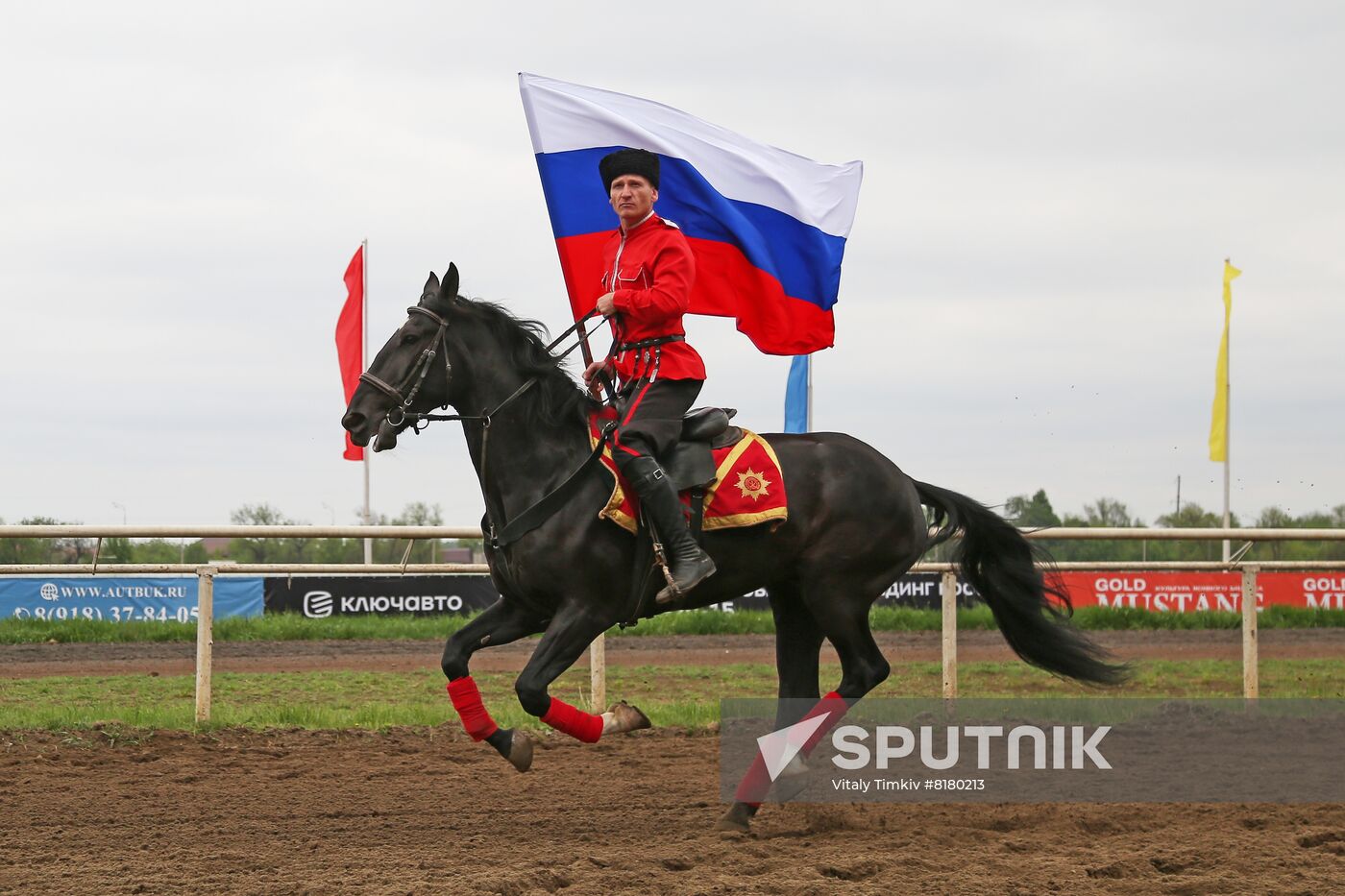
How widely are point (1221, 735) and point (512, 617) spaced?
5312mm

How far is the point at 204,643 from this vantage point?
910 centimetres

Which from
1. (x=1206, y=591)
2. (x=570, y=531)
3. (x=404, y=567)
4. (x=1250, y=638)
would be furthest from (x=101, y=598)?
(x=1206, y=591)

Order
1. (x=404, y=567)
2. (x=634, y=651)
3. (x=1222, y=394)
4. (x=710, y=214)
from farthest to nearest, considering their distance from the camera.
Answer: (x=1222, y=394) → (x=634, y=651) → (x=404, y=567) → (x=710, y=214)

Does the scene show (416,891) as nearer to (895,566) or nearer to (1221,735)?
(895,566)

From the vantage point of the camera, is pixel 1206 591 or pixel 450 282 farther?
pixel 1206 591

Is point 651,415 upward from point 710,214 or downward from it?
downward

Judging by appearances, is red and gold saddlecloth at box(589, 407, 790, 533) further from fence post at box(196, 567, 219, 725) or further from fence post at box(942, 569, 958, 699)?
fence post at box(196, 567, 219, 725)

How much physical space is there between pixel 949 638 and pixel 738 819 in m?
4.28

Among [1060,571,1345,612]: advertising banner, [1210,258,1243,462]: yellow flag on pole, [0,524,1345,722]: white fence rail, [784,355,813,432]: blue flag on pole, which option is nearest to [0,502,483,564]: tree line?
[0,524,1345,722]: white fence rail

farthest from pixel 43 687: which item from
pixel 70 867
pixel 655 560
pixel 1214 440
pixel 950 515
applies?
pixel 1214 440

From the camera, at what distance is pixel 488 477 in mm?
6133

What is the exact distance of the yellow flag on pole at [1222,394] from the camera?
89.3 ft

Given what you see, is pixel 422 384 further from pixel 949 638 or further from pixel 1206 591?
pixel 1206 591

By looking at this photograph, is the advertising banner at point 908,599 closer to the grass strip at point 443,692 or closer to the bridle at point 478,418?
the grass strip at point 443,692
